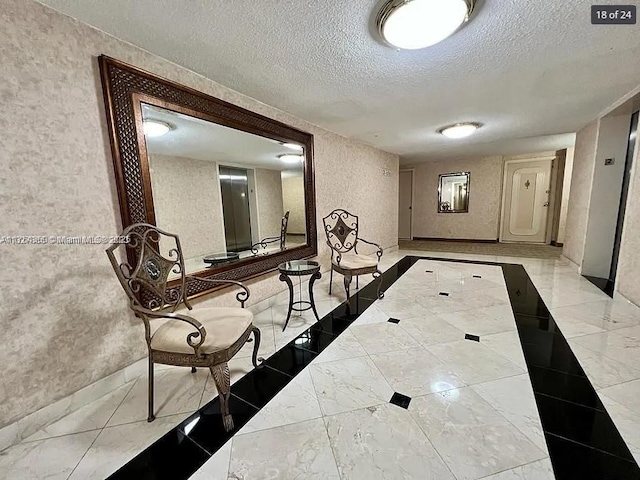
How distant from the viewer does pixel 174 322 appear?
5.26ft

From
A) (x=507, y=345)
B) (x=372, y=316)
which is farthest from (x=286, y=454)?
(x=507, y=345)

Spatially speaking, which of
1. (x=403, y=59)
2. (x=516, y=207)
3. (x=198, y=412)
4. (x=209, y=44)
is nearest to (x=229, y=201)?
(x=209, y=44)

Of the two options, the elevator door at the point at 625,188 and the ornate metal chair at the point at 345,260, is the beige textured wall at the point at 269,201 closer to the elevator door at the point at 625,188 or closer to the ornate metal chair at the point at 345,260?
the ornate metal chair at the point at 345,260

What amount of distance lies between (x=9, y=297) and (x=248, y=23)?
1.97m

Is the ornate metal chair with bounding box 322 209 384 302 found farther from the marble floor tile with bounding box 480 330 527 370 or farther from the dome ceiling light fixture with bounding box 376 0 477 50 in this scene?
the dome ceiling light fixture with bounding box 376 0 477 50

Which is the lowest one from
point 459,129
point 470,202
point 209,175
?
point 470,202

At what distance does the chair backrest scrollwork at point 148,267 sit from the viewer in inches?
62.9

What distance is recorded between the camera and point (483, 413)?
1422 millimetres

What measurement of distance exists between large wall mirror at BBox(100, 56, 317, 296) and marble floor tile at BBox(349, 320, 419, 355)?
1.21 metres

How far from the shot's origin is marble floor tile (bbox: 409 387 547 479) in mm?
1156

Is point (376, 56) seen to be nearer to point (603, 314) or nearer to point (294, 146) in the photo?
point (294, 146)

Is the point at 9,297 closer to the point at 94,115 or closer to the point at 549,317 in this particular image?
the point at 94,115

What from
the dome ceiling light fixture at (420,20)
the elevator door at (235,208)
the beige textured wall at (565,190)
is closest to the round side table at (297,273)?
the elevator door at (235,208)

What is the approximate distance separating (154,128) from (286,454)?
2.22 m
